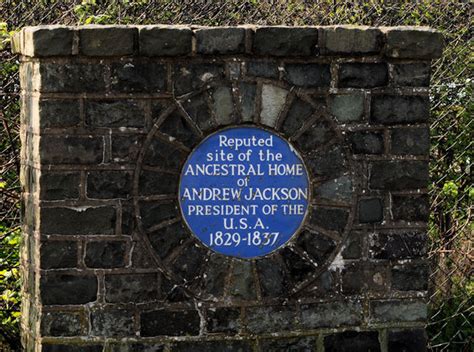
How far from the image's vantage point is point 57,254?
16.0 feet

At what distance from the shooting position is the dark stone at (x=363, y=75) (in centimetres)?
504

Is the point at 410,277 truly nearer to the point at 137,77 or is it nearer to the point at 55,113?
the point at 137,77

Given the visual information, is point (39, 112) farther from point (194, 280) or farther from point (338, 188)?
point (338, 188)

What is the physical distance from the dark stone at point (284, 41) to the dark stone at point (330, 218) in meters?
0.74

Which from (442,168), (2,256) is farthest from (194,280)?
(442,168)

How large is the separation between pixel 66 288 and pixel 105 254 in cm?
23

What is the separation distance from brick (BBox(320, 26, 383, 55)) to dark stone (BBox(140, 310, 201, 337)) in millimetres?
1367

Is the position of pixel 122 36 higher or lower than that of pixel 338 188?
higher

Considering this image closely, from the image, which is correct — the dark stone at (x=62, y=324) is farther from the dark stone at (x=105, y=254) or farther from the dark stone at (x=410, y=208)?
the dark stone at (x=410, y=208)

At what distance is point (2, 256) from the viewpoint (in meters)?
6.20

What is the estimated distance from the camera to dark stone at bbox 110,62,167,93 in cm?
485

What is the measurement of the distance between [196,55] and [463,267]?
7.73 ft

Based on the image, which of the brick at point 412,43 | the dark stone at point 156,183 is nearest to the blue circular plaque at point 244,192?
the dark stone at point 156,183

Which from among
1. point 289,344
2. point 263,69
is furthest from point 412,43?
point 289,344
